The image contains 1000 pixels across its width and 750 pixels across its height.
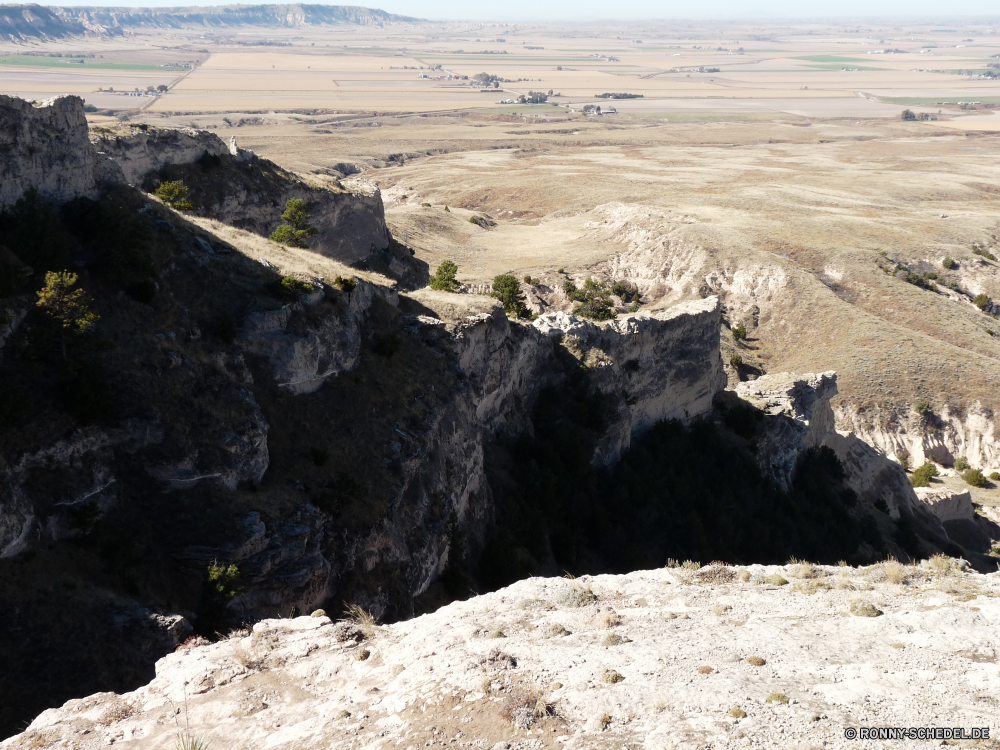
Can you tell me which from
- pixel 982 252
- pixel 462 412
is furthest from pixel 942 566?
pixel 982 252

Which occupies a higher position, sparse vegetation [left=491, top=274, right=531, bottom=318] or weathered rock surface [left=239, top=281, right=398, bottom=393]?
weathered rock surface [left=239, top=281, right=398, bottom=393]

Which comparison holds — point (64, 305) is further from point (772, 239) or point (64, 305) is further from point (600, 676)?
point (772, 239)

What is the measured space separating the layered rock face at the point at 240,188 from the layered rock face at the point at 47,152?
14457 millimetres

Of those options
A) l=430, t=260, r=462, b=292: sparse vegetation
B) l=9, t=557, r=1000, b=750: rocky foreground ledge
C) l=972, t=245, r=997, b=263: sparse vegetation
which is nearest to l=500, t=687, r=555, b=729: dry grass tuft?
l=9, t=557, r=1000, b=750: rocky foreground ledge

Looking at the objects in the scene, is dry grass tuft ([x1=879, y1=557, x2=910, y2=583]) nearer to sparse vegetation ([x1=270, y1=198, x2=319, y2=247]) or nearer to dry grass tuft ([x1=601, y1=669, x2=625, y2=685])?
dry grass tuft ([x1=601, y1=669, x2=625, y2=685])

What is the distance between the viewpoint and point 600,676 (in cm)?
1397

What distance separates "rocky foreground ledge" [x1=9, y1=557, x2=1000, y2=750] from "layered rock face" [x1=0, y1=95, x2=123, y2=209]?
59.0ft

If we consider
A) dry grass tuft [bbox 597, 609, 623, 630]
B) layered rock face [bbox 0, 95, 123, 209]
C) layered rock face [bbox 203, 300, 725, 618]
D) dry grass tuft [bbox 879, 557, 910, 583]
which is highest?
layered rock face [bbox 0, 95, 123, 209]

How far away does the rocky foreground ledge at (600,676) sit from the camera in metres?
12.4

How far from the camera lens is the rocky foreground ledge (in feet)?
40.8

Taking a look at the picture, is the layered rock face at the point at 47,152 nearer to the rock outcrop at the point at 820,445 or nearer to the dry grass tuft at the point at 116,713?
the dry grass tuft at the point at 116,713

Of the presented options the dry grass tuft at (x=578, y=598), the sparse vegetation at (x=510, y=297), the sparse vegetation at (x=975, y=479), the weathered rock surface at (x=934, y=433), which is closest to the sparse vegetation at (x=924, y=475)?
the sparse vegetation at (x=975, y=479)

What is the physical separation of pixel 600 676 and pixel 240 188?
45.3 m

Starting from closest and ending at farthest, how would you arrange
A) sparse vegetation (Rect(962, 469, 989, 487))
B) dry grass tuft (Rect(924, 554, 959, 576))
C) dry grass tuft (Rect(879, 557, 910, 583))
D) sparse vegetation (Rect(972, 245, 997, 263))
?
dry grass tuft (Rect(879, 557, 910, 583))
dry grass tuft (Rect(924, 554, 959, 576))
sparse vegetation (Rect(962, 469, 989, 487))
sparse vegetation (Rect(972, 245, 997, 263))
